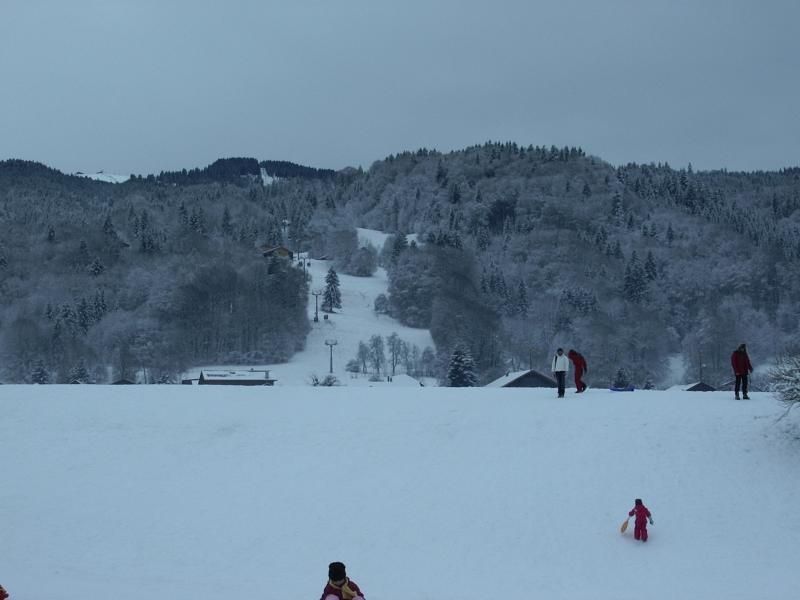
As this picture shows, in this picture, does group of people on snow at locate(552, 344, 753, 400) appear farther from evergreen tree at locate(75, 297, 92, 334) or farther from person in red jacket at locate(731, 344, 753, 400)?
evergreen tree at locate(75, 297, 92, 334)

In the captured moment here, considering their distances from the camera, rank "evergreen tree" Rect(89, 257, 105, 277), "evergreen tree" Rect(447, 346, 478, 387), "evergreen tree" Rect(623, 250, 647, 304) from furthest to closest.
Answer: "evergreen tree" Rect(623, 250, 647, 304) < "evergreen tree" Rect(89, 257, 105, 277) < "evergreen tree" Rect(447, 346, 478, 387)

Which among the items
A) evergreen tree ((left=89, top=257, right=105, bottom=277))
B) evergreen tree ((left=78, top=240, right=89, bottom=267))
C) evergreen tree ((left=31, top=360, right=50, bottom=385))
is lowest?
evergreen tree ((left=31, top=360, right=50, bottom=385))

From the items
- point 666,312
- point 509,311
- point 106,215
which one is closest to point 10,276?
point 106,215

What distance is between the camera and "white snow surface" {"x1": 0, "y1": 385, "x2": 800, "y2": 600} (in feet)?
50.1

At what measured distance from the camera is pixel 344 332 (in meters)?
105

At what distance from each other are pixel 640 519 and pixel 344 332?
294ft

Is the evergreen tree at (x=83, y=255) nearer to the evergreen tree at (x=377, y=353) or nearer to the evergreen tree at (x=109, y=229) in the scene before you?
the evergreen tree at (x=109, y=229)

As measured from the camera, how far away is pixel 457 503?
17797 mm

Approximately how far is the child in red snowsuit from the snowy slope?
48411 mm

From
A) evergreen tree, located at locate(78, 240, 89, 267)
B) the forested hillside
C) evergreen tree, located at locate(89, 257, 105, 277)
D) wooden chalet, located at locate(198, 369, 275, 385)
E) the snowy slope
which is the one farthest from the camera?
evergreen tree, located at locate(78, 240, 89, 267)

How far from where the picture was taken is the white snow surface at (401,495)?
1527 centimetres

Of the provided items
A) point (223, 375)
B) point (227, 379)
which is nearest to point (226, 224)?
point (227, 379)

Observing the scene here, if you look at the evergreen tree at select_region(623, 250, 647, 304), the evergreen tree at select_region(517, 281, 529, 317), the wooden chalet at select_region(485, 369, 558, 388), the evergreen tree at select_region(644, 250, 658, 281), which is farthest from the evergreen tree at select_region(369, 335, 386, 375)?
the evergreen tree at select_region(644, 250, 658, 281)

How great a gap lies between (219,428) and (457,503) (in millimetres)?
6941
